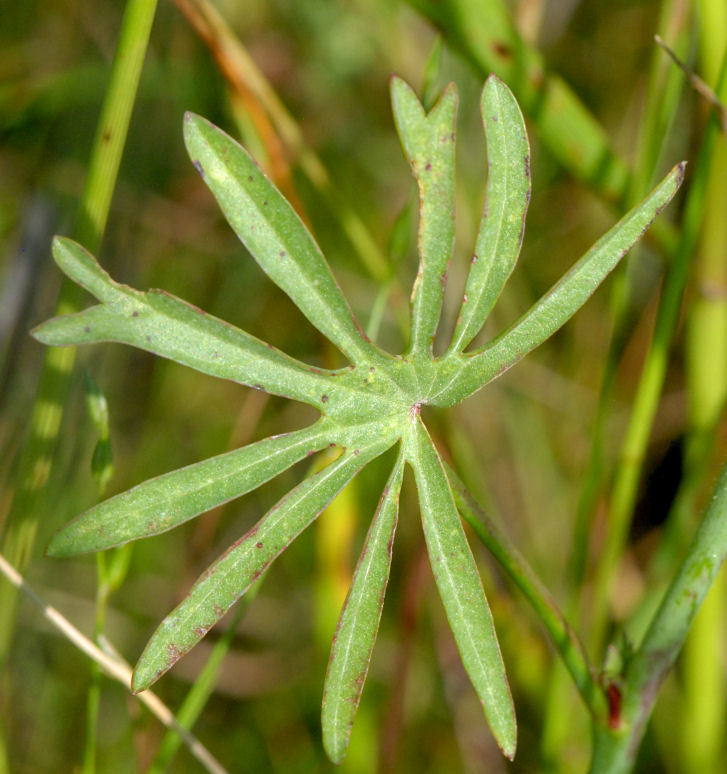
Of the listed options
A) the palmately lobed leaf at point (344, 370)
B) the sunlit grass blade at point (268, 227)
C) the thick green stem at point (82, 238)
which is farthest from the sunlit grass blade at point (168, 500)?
the thick green stem at point (82, 238)

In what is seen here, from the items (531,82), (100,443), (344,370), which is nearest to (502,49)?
(531,82)

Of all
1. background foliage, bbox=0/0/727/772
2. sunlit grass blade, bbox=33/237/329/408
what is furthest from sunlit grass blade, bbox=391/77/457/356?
background foliage, bbox=0/0/727/772

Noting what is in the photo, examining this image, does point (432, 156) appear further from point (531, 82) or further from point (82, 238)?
point (531, 82)

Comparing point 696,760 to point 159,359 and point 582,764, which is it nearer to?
point 582,764

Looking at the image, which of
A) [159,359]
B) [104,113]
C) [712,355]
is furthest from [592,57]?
[104,113]

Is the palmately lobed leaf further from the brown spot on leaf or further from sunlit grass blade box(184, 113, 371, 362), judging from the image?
the brown spot on leaf

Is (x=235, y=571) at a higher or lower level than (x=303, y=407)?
lower

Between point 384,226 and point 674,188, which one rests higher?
point 384,226
